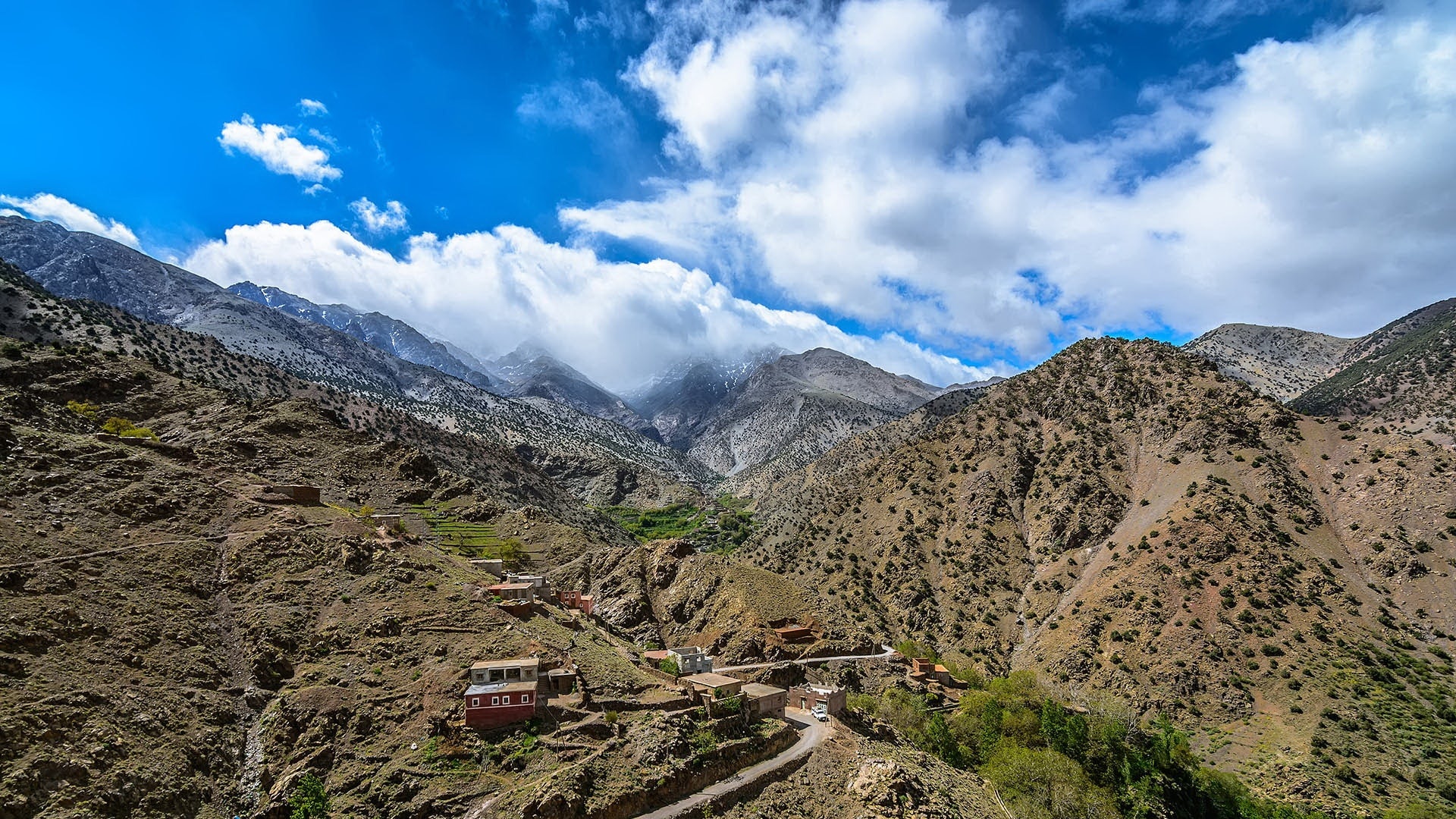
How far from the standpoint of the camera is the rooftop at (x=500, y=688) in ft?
109

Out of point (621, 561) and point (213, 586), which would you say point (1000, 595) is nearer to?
point (621, 561)

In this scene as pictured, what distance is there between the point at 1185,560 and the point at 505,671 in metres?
79.2

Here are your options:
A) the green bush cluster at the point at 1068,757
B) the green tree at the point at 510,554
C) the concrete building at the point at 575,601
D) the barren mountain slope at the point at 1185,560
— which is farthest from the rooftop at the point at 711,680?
the barren mountain slope at the point at 1185,560

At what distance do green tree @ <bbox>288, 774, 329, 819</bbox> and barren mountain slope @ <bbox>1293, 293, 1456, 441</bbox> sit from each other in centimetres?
17096

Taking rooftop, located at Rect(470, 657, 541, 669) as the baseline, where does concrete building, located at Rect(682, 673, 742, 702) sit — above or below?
below

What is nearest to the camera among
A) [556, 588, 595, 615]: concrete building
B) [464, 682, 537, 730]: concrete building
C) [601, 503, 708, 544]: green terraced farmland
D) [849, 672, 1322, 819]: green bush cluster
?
[464, 682, 537, 730]: concrete building

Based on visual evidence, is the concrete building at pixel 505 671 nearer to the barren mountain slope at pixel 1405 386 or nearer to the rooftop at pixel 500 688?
the rooftop at pixel 500 688

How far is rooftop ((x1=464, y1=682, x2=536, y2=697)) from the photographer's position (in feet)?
109

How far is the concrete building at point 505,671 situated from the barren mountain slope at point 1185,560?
200ft

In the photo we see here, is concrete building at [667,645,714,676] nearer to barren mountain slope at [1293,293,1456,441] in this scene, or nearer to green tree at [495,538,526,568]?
green tree at [495,538,526,568]

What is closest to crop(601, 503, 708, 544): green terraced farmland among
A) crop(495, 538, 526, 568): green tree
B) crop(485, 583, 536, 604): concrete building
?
crop(495, 538, 526, 568): green tree

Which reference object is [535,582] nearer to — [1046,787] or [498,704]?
[498,704]

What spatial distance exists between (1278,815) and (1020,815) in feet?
66.2

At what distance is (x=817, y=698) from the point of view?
52.1 meters
